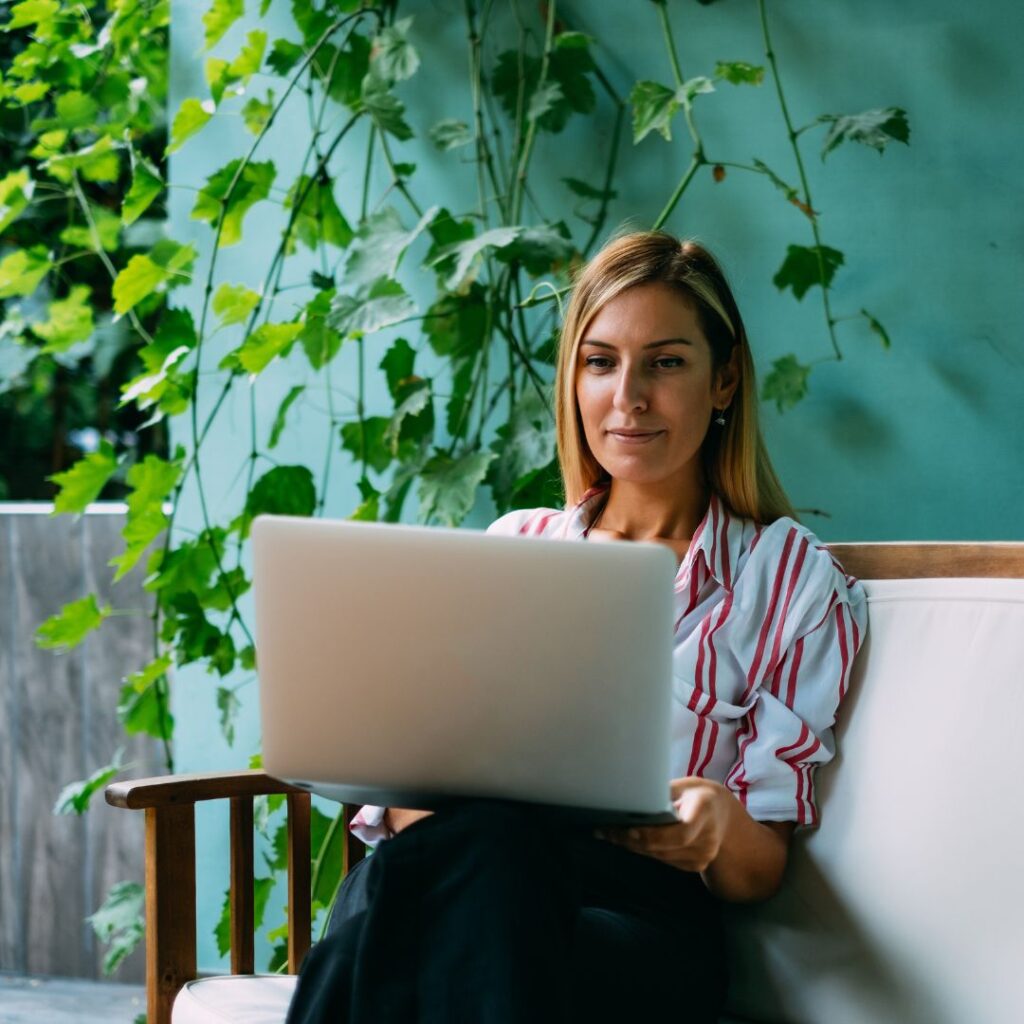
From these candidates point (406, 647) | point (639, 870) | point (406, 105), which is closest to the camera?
point (406, 647)

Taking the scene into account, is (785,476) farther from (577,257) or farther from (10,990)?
(10,990)

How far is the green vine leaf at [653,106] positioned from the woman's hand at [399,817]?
0.86 meters

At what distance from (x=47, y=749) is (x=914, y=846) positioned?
2.10 m

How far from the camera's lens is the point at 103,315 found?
3.85 m

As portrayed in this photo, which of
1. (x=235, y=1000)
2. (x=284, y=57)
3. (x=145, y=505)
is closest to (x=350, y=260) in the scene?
(x=284, y=57)

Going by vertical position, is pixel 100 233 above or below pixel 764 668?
above

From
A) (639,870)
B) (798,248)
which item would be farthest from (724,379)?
(639,870)

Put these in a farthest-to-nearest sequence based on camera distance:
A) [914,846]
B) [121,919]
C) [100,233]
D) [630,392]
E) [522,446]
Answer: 1. [100,233]
2. [121,919]
3. [522,446]
4. [630,392]
5. [914,846]

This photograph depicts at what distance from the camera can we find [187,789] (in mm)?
1474

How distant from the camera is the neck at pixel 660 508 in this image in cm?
164

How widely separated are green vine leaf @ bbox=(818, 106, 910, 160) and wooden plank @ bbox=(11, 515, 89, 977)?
1787mm

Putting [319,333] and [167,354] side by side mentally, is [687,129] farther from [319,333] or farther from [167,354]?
[167,354]

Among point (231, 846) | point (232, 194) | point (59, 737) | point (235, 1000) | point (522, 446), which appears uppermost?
point (232, 194)

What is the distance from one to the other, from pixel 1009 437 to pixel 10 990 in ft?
7.16
